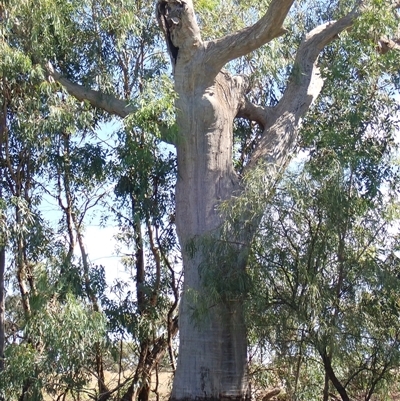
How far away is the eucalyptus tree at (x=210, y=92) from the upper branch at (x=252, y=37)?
2 centimetres

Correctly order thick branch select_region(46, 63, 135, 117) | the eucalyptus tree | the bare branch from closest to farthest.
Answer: the eucalyptus tree
the bare branch
thick branch select_region(46, 63, 135, 117)

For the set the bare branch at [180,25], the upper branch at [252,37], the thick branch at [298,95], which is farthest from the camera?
the thick branch at [298,95]

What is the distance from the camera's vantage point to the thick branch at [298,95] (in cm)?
1077

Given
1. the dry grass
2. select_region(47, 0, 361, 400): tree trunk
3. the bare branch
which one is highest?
the bare branch

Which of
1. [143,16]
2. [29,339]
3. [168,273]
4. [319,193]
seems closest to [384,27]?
[319,193]

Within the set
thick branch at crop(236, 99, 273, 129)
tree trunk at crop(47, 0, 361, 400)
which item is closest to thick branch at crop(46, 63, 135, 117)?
tree trunk at crop(47, 0, 361, 400)

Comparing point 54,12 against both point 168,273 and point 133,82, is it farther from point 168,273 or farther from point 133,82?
point 168,273

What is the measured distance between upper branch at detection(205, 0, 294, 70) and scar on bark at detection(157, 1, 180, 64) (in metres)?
0.51

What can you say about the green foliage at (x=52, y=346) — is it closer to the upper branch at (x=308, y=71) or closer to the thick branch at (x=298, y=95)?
the thick branch at (x=298, y=95)

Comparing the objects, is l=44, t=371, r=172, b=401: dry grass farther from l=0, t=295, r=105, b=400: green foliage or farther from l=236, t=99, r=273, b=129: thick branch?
l=236, t=99, r=273, b=129: thick branch

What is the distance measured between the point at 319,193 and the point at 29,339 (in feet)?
15.4

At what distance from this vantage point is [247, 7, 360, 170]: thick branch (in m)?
10.8

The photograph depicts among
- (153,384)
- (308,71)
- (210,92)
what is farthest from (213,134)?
(153,384)

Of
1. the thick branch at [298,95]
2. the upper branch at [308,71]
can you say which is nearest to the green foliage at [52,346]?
the thick branch at [298,95]
